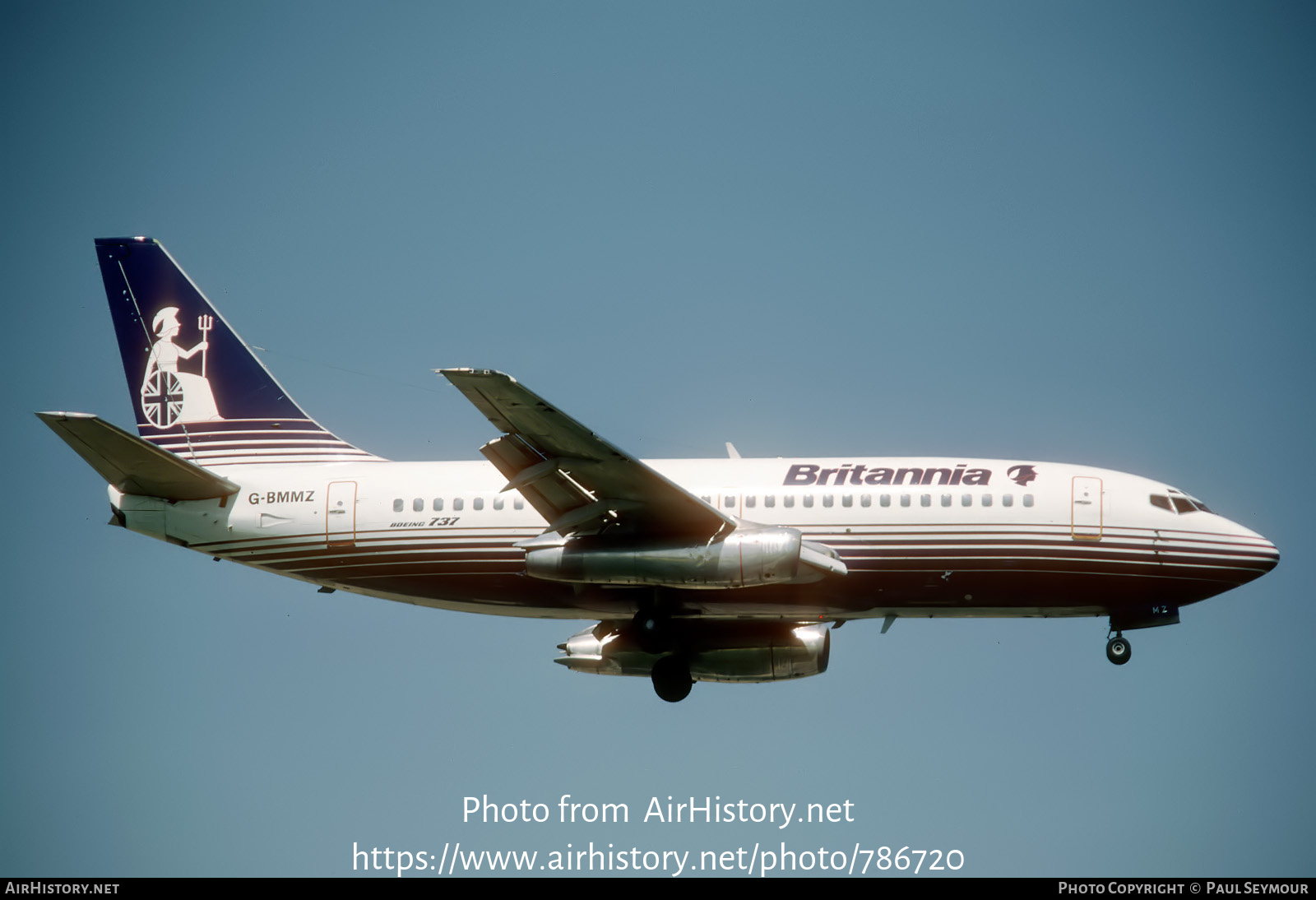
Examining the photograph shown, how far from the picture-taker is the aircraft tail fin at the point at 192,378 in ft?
129

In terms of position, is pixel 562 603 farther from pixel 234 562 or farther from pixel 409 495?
pixel 234 562

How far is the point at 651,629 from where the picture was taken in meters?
35.7

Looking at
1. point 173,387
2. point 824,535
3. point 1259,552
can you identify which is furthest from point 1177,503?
point 173,387

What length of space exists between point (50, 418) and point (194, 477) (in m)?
4.82

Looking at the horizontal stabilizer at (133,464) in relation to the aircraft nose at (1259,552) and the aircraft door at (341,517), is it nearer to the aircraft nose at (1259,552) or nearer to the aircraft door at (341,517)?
the aircraft door at (341,517)

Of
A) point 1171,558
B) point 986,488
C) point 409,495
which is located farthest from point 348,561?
point 1171,558

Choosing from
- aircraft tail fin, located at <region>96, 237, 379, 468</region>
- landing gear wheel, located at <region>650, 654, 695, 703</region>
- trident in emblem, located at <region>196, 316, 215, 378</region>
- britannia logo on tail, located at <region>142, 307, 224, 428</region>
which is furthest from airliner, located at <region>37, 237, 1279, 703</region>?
trident in emblem, located at <region>196, 316, 215, 378</region>

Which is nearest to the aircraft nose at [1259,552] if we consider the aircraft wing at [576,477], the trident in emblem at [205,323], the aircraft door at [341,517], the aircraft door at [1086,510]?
the aircraft door at [1086,510]

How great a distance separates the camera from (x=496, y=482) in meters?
36.8

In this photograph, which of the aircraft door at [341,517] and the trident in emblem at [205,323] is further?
the trident in emblem at [205,323]

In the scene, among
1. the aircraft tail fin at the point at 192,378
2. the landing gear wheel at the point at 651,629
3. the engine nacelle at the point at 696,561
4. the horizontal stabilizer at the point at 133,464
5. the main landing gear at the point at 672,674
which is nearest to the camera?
the engine nacelle at the point at 696,561

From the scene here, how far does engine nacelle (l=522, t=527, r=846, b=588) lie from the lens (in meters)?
33.4

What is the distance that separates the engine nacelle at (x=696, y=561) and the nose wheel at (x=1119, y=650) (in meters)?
6.36

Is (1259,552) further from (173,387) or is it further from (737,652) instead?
(173,387)
